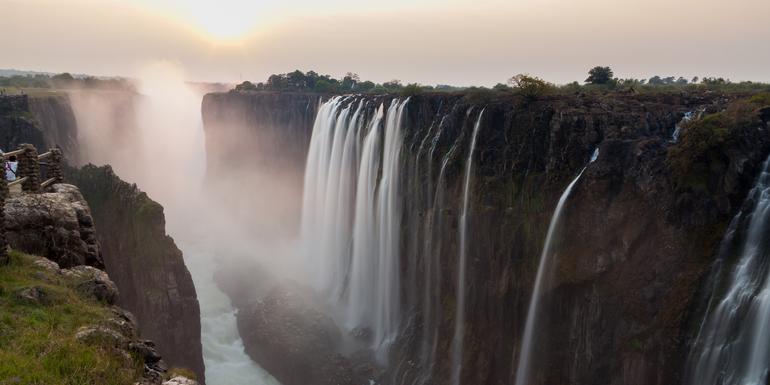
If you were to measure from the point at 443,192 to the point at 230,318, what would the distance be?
1992cm

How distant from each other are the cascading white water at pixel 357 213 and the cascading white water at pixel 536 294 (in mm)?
10876

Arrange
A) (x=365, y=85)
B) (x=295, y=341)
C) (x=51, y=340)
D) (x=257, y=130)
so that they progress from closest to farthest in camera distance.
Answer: (x=51, y=340) < (x=295, y=341) < (x=257, y=130) < (x=365, y=85)

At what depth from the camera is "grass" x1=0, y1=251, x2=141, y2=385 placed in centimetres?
772

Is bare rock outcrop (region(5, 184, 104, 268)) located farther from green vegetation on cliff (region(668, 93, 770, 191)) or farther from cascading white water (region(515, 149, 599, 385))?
green vegetation on cliff (region(668, 93, 770, 191))

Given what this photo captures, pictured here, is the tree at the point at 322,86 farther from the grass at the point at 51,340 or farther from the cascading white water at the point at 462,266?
the grass at the point at 51,340

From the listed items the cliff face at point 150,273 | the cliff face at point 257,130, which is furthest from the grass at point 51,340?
the cliff face at point 257,130

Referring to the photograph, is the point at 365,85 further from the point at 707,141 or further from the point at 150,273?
the point at 707,141

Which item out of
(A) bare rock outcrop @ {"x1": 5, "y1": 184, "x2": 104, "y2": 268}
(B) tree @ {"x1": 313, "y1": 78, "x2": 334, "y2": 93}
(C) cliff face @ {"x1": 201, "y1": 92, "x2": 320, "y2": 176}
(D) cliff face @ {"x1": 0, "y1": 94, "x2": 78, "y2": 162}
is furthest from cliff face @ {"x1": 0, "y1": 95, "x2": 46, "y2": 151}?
(B) tree @ {"x1": 313, "y1": 78, "x2": 334, "y2": 93}

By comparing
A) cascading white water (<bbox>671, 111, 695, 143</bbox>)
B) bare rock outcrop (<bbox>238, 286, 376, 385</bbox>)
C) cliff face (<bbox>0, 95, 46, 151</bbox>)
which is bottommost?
bare rock outcrop (<bbox>238, 286, 376, 385</bbox>)

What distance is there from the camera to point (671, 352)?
17.1 m

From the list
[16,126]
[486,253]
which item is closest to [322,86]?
[16,126]

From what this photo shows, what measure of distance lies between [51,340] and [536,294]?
1897cm

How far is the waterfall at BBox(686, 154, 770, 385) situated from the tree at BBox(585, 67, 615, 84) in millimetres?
20501

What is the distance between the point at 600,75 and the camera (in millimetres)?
35781
